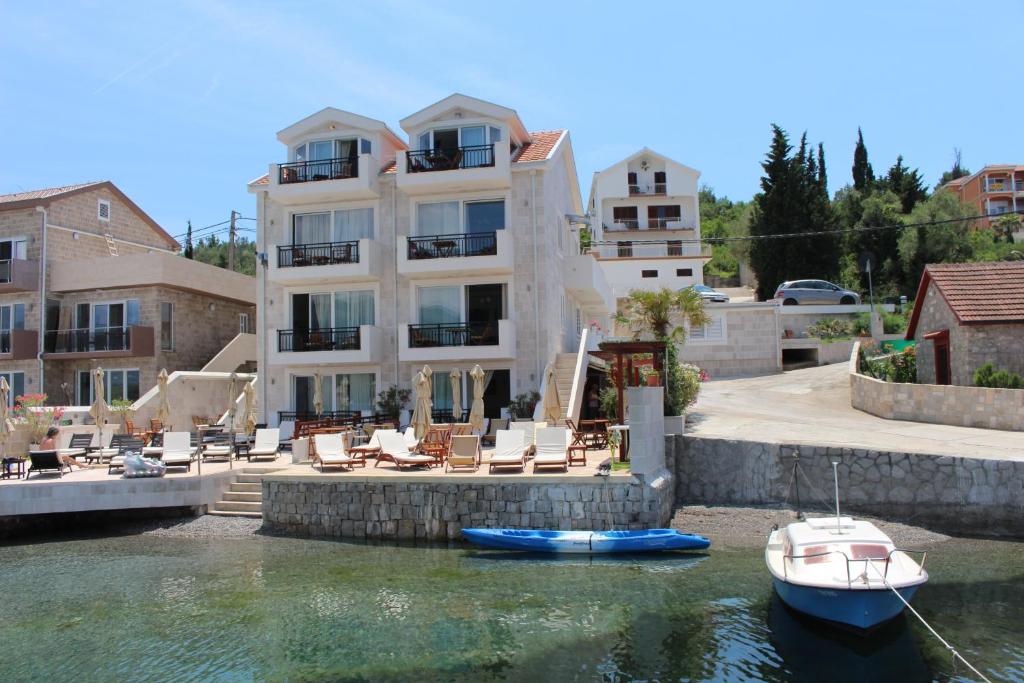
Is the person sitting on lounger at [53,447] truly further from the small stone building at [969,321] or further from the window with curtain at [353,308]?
the small stone building at [969,321]

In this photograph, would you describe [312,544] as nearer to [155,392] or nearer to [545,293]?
[545,293]

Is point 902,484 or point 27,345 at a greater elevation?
point 27,345

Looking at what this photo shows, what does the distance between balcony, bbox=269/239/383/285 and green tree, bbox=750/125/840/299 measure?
1165 inches

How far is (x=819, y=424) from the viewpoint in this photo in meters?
22.3

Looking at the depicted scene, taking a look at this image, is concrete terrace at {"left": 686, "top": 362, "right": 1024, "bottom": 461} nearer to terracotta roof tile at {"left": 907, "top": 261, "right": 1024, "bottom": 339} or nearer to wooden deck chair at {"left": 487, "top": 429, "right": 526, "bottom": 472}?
terracotta roof tile at {"left": 907, "top": 261, "right": 1024, "bottom": 339}

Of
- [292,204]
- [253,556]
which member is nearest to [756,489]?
[253,556]

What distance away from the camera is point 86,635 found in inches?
438

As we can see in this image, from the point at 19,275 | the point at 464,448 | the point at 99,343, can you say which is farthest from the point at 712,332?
the point at 19,275

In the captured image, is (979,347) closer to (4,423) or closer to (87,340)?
(4,423)

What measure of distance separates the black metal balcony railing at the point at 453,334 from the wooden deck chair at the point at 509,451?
25.2ft

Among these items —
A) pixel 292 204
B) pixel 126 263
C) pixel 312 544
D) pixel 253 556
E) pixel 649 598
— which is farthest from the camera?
pixel 126 263

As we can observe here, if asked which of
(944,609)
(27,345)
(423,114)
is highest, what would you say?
(423,114)

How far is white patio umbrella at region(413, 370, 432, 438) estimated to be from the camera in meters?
19.8

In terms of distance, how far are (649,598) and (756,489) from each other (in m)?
6.69
